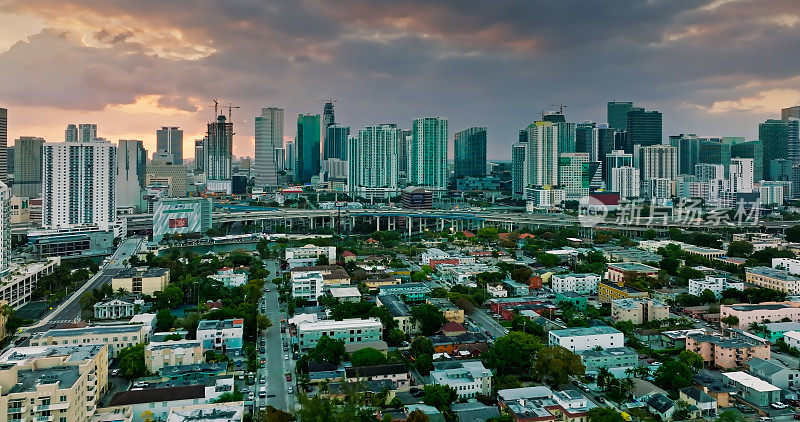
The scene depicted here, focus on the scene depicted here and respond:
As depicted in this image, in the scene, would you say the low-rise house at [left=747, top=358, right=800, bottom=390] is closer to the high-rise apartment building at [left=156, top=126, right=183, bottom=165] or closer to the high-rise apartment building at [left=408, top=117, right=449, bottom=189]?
the high-rise apartment building at [left=408, top=117, right=449, bottom=189]

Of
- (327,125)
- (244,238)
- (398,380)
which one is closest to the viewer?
(398,380)

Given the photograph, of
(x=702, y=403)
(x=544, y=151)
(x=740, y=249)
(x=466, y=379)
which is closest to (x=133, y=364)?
(x=466, y=379)

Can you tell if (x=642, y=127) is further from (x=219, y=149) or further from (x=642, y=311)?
(x=642, y=311)

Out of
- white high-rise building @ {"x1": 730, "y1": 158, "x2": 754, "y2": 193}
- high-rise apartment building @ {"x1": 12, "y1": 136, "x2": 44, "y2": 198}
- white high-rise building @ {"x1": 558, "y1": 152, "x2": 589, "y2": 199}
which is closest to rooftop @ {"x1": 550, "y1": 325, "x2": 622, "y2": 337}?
white high-rise building @ {"x1": 558, "y1": 152, "x2": 589, "y2": 199}

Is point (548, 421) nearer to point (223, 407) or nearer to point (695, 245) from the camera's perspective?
point (223, 407)

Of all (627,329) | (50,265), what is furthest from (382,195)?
(627,329)

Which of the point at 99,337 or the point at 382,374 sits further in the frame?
the point at 99,337
